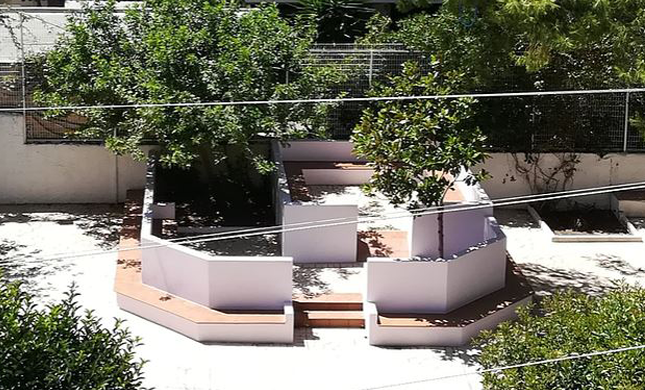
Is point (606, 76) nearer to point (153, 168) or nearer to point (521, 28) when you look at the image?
point (521, 28)

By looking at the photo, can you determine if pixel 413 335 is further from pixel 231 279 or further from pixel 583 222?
pixel 583 222

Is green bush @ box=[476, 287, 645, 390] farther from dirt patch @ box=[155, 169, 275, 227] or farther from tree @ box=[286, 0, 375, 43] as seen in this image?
tree @ box=[286, 0, 375, 43]

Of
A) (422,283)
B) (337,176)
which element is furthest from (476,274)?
(337,176)

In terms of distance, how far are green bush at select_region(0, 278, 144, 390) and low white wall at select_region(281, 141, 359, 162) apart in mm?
9520

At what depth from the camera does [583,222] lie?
62.7 ft

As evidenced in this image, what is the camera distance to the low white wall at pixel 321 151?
1995 cm

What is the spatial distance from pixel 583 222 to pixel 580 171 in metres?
1.07

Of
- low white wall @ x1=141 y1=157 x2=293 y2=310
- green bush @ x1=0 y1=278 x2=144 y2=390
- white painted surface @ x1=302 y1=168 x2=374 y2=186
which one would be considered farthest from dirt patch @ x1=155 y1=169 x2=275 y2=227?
green bush @ x1=0 y1=278 x2=144 y2=390

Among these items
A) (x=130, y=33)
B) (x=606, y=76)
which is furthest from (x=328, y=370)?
(x=606, y=76)

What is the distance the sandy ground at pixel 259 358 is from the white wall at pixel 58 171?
2737mm

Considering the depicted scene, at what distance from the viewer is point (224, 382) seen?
13.9 m

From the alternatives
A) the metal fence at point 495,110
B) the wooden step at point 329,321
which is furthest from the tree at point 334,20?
the wooden step at point 329,321

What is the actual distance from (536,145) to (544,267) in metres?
2.92

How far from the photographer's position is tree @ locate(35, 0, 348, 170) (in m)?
16.4
